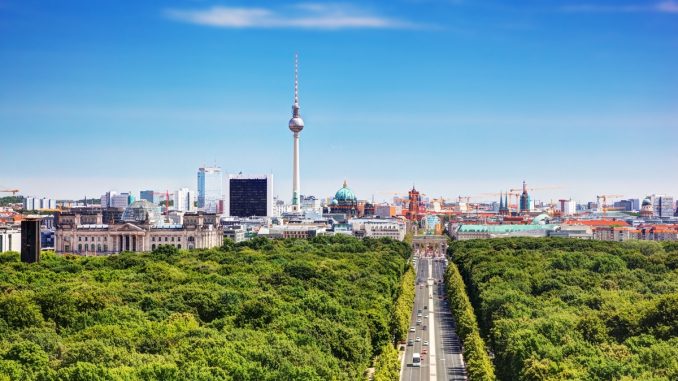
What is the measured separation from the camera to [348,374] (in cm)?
5719

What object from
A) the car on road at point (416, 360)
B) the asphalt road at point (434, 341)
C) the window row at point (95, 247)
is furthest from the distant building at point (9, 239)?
the car on road at point (416, 360)

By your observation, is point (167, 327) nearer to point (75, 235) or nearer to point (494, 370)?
point (494, 370)

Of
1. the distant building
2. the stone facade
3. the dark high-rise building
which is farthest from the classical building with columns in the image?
the dark high-rise building

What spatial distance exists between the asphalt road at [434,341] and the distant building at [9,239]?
78840 mm

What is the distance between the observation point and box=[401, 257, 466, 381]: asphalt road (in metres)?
68.2

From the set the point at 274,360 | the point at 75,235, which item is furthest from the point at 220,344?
the point at 75,235

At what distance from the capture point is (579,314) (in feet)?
237

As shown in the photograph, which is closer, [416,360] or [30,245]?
[416,360]

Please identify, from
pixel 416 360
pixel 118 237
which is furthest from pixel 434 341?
pixel 118 237

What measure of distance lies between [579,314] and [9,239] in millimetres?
124928

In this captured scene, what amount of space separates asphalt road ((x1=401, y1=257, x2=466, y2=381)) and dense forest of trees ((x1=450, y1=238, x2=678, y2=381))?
3.34 metres

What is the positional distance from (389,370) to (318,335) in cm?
505

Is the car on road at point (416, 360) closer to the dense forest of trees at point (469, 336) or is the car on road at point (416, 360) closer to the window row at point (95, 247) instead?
the dense forest of trees at point (469, 336)

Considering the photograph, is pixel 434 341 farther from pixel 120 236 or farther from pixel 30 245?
pixel 120 236
